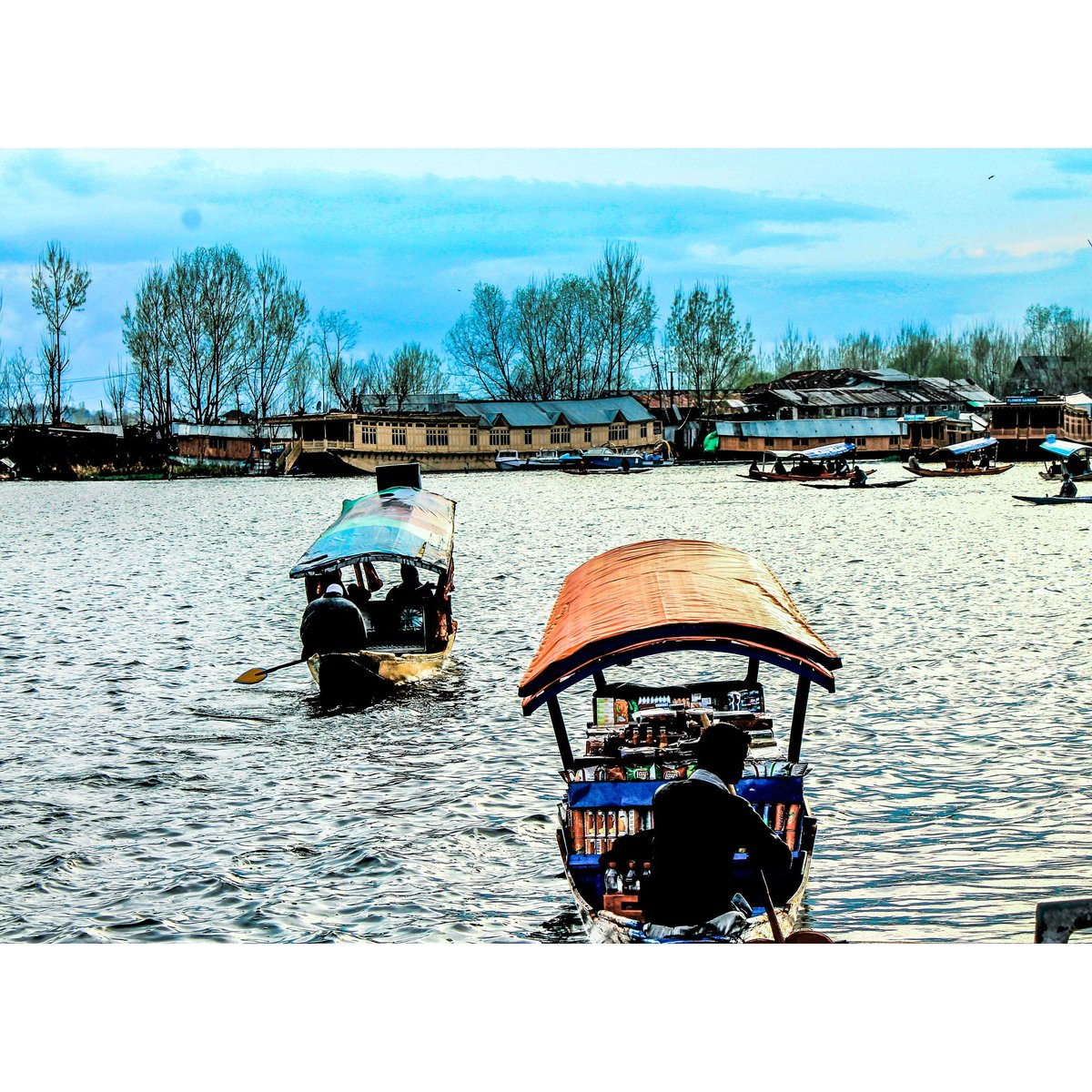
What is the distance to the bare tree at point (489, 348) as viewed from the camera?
8856 cm

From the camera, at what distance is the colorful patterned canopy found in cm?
1609

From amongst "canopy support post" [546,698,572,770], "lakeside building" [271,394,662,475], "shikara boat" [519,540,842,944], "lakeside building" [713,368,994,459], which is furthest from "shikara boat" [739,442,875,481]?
"canopy support post" [546,698,572,770]

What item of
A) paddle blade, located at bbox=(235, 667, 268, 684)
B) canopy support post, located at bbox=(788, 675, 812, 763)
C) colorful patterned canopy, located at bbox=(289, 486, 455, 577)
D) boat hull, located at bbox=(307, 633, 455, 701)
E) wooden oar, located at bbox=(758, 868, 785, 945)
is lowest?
paddle blade, located at bbox=(235, 667, 268, 684)

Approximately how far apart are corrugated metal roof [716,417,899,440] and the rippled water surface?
2365 inches

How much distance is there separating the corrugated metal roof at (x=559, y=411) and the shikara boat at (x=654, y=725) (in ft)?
264

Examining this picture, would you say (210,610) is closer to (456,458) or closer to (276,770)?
(276,770)

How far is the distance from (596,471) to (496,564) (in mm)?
56561

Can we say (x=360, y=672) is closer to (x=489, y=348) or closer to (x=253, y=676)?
(x=253, y=676)

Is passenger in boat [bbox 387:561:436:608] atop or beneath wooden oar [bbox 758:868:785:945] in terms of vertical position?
atop

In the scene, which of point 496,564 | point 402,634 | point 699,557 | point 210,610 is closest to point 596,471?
point 496,564

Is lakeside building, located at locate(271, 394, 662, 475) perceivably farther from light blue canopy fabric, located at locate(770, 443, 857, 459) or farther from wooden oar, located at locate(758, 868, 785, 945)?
wooden oar, located at locate(758, 868, 785, 945)

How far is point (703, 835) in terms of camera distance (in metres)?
5.93

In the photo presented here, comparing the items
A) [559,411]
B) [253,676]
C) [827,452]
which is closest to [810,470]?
[827,452]

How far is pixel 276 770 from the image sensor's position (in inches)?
488
